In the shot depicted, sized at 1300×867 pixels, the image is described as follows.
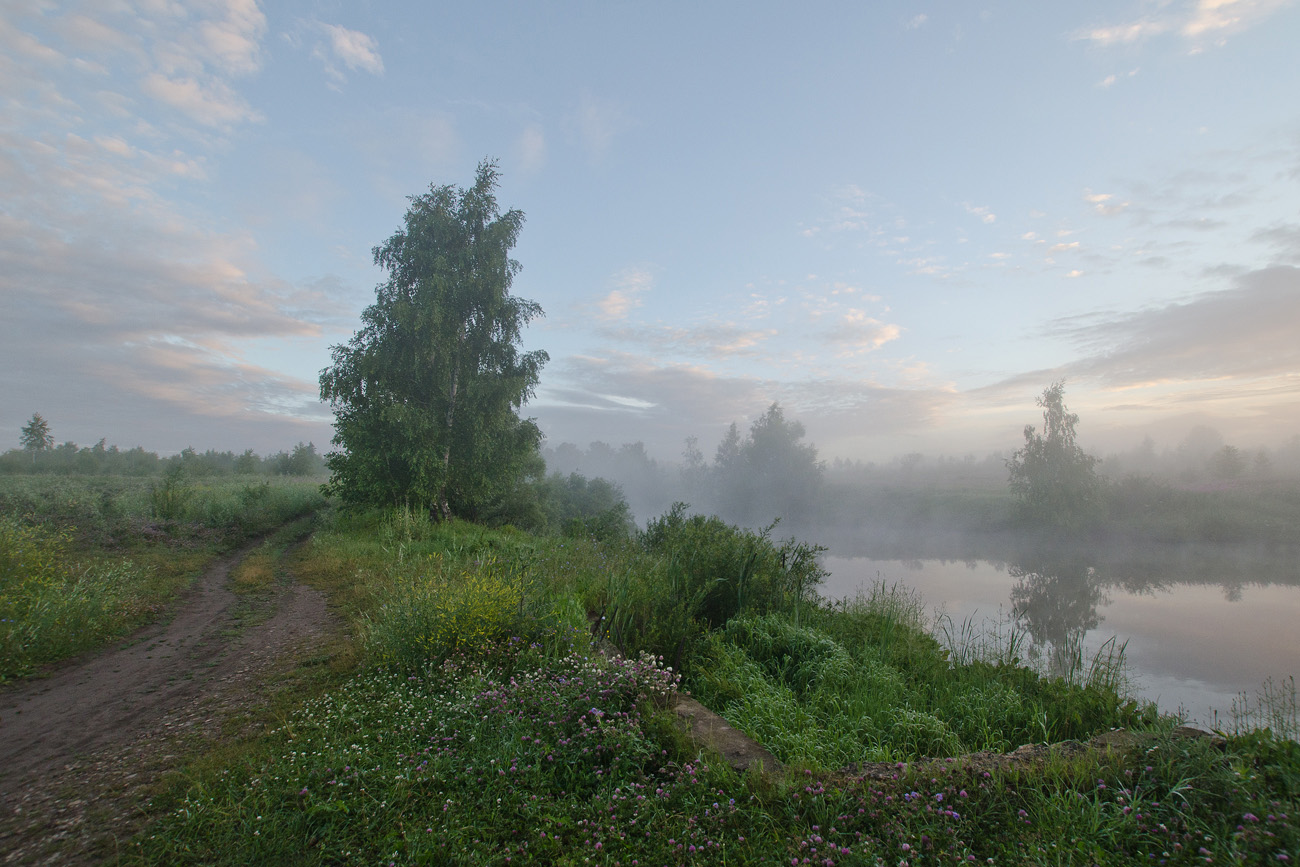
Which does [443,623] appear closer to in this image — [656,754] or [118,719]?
[118,719]

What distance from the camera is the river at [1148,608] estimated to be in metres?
8.53

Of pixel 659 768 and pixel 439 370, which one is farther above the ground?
pixel 439 370

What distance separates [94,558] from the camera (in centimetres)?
928

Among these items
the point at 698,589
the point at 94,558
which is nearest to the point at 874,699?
the point at 698,589

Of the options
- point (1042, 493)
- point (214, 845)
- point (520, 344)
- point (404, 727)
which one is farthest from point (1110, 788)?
point (1042, 493)

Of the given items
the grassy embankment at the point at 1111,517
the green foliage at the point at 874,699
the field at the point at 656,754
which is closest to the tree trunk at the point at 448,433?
the field at the point at 656,754

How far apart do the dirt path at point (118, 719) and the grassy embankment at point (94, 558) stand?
464 mm

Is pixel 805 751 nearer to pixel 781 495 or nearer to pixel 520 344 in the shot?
pixel 520 344

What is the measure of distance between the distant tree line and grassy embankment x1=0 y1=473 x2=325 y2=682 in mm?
21272

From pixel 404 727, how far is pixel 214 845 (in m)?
1.20

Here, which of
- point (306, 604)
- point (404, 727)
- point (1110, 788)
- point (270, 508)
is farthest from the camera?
point (270, 508)

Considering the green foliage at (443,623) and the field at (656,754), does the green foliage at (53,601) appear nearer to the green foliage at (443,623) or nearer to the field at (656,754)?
the field at (656,754)

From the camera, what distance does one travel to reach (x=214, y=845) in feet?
8.73

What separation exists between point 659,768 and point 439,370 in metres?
17.4
